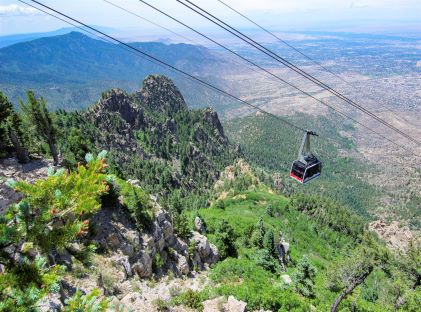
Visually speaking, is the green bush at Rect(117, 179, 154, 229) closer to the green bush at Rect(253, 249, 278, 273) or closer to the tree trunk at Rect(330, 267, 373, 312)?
the green bush at Rect(253, 249, 278, 273)

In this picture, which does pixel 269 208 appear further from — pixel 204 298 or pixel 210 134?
pixel 210 134

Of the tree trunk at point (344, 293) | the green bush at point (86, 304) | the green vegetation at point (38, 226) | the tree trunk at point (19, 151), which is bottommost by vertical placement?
the tree trunk at point (344, 293)

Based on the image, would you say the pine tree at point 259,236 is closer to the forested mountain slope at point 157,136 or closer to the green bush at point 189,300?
the green bush at point 189,300

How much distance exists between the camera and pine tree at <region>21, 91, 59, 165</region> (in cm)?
3766

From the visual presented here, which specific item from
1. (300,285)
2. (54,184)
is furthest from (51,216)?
(300,285)

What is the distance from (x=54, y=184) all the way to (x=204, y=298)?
19931mm

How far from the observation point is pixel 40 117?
128 ft

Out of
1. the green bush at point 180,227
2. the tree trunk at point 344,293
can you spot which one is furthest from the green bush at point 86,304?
the green bush at point 180,227

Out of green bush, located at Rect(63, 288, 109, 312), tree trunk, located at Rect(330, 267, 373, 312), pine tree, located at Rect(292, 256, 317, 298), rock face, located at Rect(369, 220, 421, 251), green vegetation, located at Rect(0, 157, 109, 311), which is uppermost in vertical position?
green vegetation, located at Rect(0, 157, 109, 311)

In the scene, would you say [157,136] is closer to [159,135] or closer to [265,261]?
[159,135]

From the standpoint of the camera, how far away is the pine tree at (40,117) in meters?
37.7

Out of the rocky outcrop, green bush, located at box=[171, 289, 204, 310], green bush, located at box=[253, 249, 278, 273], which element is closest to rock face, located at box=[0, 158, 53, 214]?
green bush, located at box=[171, 289, 204, 310]

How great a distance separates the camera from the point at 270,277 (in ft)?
125

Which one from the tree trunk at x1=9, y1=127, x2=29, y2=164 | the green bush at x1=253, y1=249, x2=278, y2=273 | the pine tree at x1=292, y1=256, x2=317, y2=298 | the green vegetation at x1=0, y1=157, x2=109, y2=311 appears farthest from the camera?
the green bush at x1=253, y1=249, x2=278, y2=273
